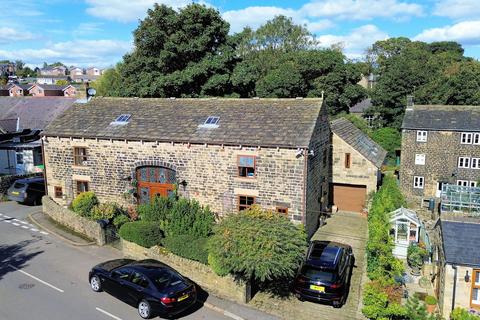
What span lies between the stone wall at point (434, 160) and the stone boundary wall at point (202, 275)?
27897mm

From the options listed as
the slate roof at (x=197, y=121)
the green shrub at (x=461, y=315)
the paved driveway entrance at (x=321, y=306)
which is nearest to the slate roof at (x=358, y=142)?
the slate roof at (x=197, y=121)

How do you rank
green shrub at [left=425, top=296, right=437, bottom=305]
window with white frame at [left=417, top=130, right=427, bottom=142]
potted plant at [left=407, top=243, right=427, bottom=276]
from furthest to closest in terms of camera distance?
1. window with white frame at [left=417, top=130, right=427, bottom=142]
2. potted plant at [left=407, top=243, right=427, bottom=276]
3. green shrub at [left=425, top=296, right=437, bottom=305]

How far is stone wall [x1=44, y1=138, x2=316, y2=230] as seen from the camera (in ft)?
68.9

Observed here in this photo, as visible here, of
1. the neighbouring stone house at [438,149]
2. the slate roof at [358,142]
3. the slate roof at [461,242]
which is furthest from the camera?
the neighbouring stone house at [438,149]

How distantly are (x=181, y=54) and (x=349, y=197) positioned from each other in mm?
24172

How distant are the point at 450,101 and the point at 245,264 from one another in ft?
143

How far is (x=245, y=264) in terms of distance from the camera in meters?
15.2

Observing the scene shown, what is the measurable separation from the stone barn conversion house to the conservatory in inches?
173

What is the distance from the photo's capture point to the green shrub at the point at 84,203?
24422mm

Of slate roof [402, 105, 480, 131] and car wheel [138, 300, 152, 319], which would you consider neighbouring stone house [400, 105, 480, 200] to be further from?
car wheel [138, 300, 152, 319]

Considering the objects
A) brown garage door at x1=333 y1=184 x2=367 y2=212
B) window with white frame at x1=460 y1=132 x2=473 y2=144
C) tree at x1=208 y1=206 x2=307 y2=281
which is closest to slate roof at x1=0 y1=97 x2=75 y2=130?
brown garage door at x1=333 y1=184 x2=367 y2=212

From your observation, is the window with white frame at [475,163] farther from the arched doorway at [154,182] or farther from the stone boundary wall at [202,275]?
the stone boundary wall at [202,275]

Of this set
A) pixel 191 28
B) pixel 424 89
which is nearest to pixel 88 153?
pixel 191 28

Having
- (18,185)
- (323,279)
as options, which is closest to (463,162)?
(323,279)
